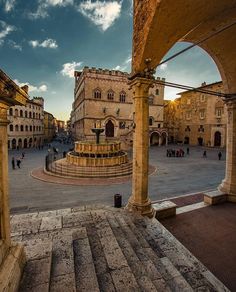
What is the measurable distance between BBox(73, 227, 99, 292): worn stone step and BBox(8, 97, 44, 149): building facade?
3285 centimetres

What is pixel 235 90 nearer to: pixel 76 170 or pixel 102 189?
pixel 102 189

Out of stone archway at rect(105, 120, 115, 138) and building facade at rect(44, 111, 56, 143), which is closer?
stone archway at rect(105, 120, 115, 138)

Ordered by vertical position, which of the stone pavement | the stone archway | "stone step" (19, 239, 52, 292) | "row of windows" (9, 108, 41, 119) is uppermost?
"row of windows" (9, 108, 41, 119)

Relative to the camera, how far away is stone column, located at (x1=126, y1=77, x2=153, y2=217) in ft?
18.9

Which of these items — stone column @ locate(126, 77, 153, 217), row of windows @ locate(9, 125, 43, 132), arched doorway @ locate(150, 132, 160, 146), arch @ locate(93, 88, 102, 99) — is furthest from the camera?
arched doorway @ locate(150, 132, 160, 146)

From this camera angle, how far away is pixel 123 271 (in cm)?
346

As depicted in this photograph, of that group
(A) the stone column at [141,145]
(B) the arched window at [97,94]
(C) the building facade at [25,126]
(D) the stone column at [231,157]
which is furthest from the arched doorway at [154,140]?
(A) the stone column at [141,145]

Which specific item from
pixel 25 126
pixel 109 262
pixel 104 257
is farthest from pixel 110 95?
pixel 109 262

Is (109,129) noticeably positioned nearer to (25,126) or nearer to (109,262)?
(25,126)

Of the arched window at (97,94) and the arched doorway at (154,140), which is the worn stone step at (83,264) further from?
the arched doorway at (154,140)

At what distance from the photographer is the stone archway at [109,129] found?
35.9 meters

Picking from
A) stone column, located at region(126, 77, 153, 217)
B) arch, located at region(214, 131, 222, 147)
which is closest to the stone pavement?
stone column, located at region(126, 77, 153, 217)

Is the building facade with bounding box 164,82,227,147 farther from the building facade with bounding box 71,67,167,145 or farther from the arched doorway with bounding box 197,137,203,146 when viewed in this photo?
the building facade with bounding box 71,67,167,145

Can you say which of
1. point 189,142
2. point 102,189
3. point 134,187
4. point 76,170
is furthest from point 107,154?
point 189,142
